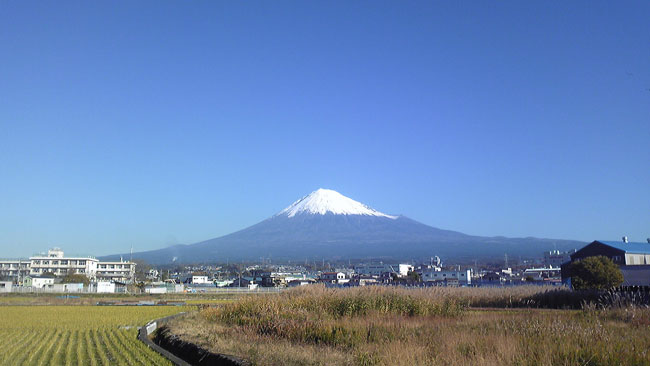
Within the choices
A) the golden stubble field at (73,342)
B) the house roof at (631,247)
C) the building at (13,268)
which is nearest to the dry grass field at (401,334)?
the golden stubble field at (73,342)

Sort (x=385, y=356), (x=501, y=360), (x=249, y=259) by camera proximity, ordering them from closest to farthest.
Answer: (x=501, y=360) → (x=385, y=356) → (x=249, y=259)

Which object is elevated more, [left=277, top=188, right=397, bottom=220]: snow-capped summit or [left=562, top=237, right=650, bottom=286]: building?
[left=277, top=188, right=397, bottom=220]: snow-capped summit

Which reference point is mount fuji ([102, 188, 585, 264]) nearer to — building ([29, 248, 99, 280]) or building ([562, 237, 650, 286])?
building ([29, 248, 99, 280])

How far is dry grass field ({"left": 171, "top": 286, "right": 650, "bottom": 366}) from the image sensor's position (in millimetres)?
6742

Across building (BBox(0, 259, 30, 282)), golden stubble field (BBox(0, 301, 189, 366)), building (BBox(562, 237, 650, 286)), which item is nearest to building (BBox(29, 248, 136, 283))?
building (BBox(0, 259, 30, 282))

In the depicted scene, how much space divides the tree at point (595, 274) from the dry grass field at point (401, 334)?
22.7 m

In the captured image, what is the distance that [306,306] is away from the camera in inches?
577

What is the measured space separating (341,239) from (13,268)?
107 meters

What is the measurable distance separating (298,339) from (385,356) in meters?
3.11

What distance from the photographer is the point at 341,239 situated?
171750mm

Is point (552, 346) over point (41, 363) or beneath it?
over

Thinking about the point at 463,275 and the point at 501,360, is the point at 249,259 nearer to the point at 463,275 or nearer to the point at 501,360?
the point at 463,275

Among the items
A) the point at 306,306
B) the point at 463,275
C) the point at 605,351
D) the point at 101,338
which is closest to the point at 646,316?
the point at 605,351

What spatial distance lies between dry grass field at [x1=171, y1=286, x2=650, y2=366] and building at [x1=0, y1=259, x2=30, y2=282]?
68.5 m
